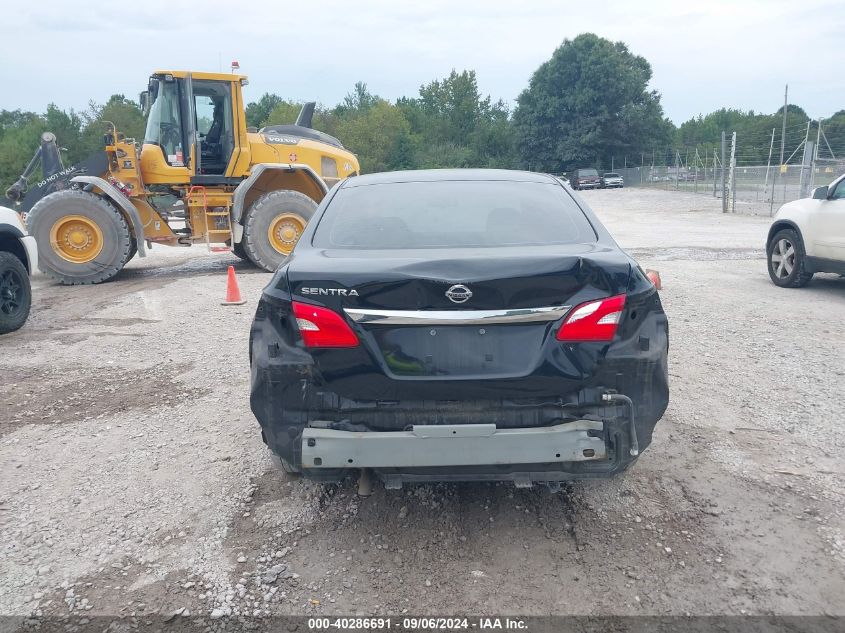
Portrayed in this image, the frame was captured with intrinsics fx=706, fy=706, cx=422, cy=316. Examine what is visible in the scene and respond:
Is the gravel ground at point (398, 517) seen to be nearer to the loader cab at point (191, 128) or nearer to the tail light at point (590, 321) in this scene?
the tail light at point (590, 321)

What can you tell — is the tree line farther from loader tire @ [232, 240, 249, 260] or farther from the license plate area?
the license plate area

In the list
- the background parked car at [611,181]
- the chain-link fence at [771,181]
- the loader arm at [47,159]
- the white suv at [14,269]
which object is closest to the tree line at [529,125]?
the background parked car at [611,181]

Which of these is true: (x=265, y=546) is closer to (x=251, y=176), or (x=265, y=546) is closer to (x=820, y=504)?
(x=820, y=504)

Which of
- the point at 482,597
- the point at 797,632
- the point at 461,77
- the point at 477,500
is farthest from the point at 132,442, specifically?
the point at 461,77

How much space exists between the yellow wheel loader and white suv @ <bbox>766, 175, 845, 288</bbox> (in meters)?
7.18

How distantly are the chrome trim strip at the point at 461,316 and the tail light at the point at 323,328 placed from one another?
0.11m

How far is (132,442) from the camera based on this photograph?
4.55 m

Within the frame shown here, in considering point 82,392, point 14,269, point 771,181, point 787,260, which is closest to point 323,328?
point 82,392

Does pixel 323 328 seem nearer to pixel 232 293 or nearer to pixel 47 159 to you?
pixel 232 293

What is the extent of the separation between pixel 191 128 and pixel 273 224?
2096 millimetres

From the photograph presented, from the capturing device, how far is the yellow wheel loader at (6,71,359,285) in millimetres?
11094

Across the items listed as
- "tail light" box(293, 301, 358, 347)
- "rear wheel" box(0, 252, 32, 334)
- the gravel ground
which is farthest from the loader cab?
"tail light" box(293, 301, 358, 347)

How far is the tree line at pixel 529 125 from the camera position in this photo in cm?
6284

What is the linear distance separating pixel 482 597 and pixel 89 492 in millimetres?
2299
